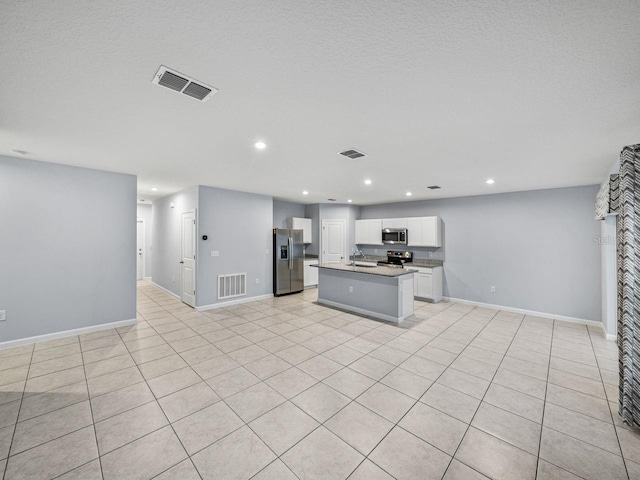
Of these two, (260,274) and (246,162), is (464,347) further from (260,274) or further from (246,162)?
(260,274)

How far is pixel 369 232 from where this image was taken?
811cm

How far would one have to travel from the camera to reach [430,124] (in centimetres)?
246

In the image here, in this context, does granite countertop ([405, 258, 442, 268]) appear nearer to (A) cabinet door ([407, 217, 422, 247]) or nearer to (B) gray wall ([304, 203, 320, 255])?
(A) cabinet door ([407, 217, 422, 247])

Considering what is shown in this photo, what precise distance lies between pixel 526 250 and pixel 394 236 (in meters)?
2.98

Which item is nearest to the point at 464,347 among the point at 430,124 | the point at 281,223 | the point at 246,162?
the point at 430,124

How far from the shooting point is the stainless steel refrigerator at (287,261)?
6.98 m

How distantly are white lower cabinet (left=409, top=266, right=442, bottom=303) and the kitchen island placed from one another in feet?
3.78

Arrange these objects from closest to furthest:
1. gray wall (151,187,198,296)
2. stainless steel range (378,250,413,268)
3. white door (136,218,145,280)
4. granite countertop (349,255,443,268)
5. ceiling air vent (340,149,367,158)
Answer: ceiling air vent (340,149,367,158) < gray wall (151,187,198,296) < granite countertop (349,255,443,268) < stainless steel range (378,250,413,268) < white door (136,218,145,280)

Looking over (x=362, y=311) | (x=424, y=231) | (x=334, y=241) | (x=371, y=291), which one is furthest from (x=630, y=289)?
(x=334, y=241)

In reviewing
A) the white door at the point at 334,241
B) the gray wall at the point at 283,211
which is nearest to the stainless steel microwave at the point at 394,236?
the white door at the point at 334,241

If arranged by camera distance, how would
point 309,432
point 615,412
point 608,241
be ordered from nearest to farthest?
point 309,432 → point 615,412 → point 608,241

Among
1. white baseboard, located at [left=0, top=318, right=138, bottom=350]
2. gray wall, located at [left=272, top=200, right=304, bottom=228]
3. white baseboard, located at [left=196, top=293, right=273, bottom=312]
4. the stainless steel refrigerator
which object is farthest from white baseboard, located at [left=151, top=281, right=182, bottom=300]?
gray wall, located at [left=272, top=200, right=304, bottom=228]

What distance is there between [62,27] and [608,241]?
672cm

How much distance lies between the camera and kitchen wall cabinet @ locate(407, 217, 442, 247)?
263 inches
